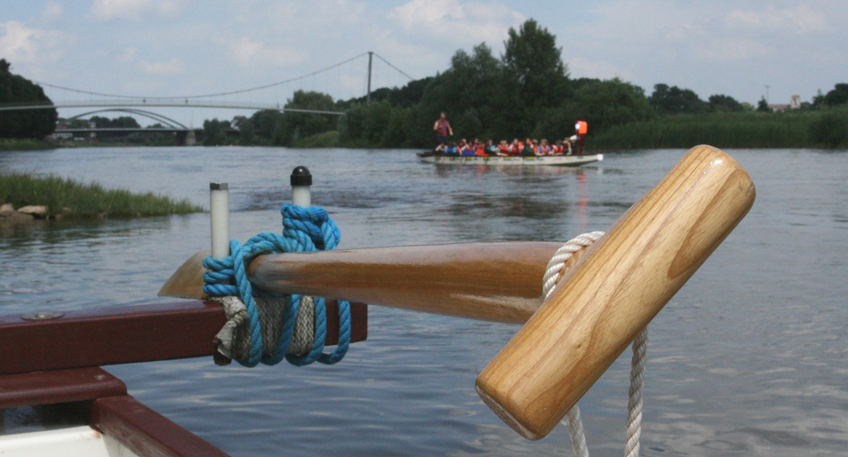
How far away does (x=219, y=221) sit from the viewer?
2076mm

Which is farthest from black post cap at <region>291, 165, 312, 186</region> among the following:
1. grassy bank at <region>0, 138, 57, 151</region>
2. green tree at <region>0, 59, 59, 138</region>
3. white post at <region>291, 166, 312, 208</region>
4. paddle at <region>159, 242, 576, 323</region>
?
green tree at <region>0, 59, 59, 138</region>

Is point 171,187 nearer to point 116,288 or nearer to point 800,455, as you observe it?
point 116,288

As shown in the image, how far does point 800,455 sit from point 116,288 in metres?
4.54

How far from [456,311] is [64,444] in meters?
0.86

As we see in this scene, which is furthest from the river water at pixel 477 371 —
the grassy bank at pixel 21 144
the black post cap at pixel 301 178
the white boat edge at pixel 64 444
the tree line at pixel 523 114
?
the grassy bank at pixel 21 144

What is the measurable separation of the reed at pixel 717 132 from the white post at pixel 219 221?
35.7 meters

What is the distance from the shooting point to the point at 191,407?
3.27 m

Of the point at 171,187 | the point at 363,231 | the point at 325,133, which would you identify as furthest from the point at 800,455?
the point at 325,133

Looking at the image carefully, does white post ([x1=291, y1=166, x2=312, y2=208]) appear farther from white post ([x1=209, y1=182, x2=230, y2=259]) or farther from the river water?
the river water

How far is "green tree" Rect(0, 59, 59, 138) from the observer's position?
68.9 m

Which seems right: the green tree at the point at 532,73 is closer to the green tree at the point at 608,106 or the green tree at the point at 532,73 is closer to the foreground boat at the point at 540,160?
the green tree at the point at 608,106

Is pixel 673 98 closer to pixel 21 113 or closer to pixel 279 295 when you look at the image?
pixel 21 113

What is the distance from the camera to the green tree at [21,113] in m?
68.9

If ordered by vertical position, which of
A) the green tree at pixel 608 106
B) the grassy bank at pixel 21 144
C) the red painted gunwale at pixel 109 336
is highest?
the green tree at pixel 608 106
